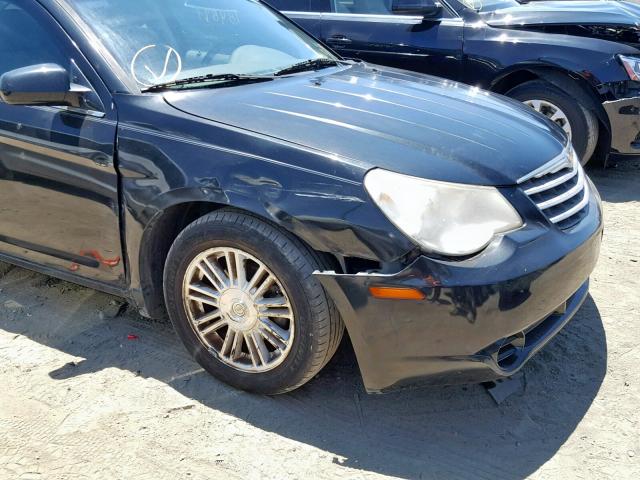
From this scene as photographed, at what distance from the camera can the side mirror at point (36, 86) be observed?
2629mm

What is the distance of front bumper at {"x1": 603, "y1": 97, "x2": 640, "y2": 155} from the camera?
4922mm

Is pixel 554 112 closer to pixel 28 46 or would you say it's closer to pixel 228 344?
pixel 228 344

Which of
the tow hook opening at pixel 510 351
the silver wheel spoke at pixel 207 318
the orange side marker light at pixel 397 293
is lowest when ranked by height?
the silver wheel spoke at pixel 207 318

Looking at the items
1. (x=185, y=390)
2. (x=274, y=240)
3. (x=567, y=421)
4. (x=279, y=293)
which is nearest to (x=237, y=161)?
(x=274, y=240)

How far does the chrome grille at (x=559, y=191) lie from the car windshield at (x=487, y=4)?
3.07m

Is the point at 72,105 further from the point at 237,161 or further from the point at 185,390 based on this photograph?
the point at 185,390

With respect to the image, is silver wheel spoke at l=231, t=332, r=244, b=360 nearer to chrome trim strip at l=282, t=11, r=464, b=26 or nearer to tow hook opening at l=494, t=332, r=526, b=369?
tow hook opening at l=494, t=332, r=526, b=369

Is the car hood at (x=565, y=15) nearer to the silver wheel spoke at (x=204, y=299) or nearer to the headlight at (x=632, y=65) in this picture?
the headlight at (x=632, y=65)

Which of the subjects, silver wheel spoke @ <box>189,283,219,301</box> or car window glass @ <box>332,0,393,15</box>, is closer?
silver wheel spoke @ <box>189,283,219,301</box>

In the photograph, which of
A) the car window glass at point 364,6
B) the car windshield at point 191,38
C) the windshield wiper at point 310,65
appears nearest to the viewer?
Answer: the car windshield at point 191,38

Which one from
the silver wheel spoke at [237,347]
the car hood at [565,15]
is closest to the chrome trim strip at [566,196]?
the silver wheel spoke at [237,347]

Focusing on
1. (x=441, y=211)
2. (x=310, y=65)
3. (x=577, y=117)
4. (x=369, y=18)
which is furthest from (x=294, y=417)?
(x=369, y=18)

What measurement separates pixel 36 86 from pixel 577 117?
13.2 feet

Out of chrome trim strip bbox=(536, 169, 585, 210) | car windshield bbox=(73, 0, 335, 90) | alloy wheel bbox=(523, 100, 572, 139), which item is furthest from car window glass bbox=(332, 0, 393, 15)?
chrome trim strip bbox=(536, 169, 585, 210)
